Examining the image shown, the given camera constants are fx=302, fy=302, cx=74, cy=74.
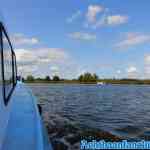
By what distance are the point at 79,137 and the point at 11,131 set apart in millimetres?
4528

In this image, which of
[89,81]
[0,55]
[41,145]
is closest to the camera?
[41,145]

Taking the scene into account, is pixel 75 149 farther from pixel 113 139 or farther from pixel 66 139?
pixel 113 139

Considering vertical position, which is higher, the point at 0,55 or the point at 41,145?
the point at 0,55

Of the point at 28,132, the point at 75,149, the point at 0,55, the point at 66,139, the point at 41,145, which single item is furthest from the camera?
the point at 66,139

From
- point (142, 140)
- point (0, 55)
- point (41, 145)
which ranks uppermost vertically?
point (0, 55)

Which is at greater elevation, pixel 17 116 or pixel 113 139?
pixel 17 116

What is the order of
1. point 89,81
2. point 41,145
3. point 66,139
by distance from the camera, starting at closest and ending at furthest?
point 41,145 → point 66,139 → point 89,81

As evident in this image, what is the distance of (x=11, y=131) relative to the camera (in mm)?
3824

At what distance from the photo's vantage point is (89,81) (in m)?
109

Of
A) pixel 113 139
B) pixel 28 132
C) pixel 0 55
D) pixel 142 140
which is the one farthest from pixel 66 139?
pixel 0 55

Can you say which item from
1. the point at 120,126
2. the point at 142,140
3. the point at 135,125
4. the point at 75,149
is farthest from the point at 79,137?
the point at 135,125

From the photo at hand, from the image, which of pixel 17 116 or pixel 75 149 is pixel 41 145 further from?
pixel 75 149

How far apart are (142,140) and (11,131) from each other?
6.03 m

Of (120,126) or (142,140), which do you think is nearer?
(142,140)
